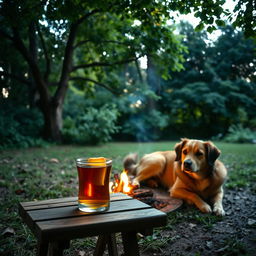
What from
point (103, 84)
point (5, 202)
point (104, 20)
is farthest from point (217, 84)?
point (5, 202)

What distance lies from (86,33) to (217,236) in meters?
10.1

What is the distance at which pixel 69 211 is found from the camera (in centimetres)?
152

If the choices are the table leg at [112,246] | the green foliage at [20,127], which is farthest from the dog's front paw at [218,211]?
the green foliage at [20,127]

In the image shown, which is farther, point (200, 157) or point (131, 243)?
point (200, 157)

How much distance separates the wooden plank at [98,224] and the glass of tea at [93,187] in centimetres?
8

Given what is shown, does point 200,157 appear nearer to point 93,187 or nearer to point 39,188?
point 93,187

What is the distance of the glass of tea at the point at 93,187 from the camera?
149cm

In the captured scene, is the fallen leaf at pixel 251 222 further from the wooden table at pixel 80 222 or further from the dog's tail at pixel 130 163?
the dog's tail at pixel 130 163

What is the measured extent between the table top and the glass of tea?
0.15 ft

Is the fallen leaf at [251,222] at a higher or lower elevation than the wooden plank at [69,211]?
lower

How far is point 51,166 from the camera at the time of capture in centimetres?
656

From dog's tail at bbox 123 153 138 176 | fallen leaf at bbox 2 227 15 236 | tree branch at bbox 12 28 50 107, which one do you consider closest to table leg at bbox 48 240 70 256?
fallen leaf at bbox 2 227 15 236

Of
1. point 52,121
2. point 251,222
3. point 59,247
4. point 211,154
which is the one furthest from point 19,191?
point 52,121

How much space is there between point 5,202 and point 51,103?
343 inches
